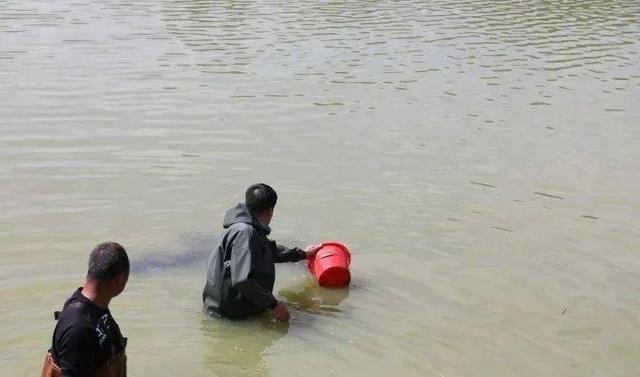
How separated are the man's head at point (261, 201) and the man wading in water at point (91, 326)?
219 cm

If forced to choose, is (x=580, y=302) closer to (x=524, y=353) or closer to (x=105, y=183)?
(x=524, y=353)

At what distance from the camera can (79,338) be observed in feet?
13.8

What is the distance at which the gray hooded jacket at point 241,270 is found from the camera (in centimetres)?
642

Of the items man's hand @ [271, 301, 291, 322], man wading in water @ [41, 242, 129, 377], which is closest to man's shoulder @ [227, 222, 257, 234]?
man's hand @ [271, 301, 291, 322]

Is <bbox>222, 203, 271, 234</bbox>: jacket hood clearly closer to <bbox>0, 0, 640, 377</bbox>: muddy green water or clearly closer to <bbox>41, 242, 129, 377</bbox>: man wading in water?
<bbox>0, 0, 640, 377</bbox>: muddy green water

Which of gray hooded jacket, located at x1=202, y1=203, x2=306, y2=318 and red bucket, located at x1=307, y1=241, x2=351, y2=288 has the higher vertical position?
gray hooded jacket, located at x1=202, y1=203, x2=306, y2=318

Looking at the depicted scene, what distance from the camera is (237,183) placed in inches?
419

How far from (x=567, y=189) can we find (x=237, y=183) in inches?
157

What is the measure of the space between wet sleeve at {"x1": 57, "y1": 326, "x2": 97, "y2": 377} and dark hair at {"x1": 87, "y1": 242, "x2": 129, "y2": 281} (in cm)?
26

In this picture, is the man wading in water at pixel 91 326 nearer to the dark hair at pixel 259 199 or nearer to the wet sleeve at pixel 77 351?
the wet sleeve at pixel 77 351

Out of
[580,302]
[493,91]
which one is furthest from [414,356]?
[493,91]

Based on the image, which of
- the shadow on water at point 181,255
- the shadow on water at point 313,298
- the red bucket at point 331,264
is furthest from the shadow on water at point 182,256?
the red bucket at point 331,264

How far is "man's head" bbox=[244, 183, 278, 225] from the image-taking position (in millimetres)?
6531

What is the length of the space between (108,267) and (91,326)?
0.29 metres
